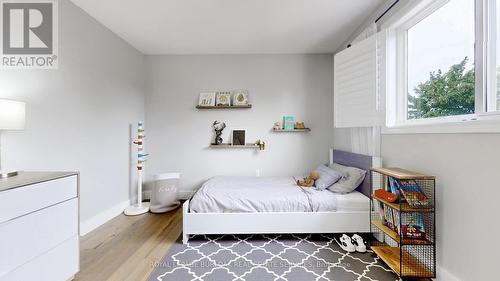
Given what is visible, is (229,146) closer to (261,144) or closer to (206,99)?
(261,144)

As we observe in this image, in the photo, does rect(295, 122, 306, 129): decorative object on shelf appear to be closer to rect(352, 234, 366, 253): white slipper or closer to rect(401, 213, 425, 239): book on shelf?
rect(352, 234, 366, 253): white slipper

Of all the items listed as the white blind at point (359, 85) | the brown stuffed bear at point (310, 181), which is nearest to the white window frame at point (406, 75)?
the white blind at point (359, 85)

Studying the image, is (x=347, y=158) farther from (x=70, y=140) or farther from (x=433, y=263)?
(x=70, y=140)

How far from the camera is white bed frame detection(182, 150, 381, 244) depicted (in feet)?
7.43

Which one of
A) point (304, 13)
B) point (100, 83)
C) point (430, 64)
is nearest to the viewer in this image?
point (430, 64)

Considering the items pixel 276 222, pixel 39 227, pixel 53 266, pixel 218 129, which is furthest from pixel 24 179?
pixel 218 129

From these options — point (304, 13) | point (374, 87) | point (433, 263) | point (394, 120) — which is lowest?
point (433, 263)

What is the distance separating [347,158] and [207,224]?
201 centimetres

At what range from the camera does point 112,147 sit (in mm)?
2988

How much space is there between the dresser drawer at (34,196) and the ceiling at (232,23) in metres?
1.93

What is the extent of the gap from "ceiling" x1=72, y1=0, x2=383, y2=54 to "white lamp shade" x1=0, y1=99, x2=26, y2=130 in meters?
1.47

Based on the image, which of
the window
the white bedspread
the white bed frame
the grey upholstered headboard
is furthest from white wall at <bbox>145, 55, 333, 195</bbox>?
the window

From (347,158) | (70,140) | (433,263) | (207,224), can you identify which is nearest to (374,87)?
(347,158)

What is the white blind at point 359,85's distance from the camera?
2279mm
